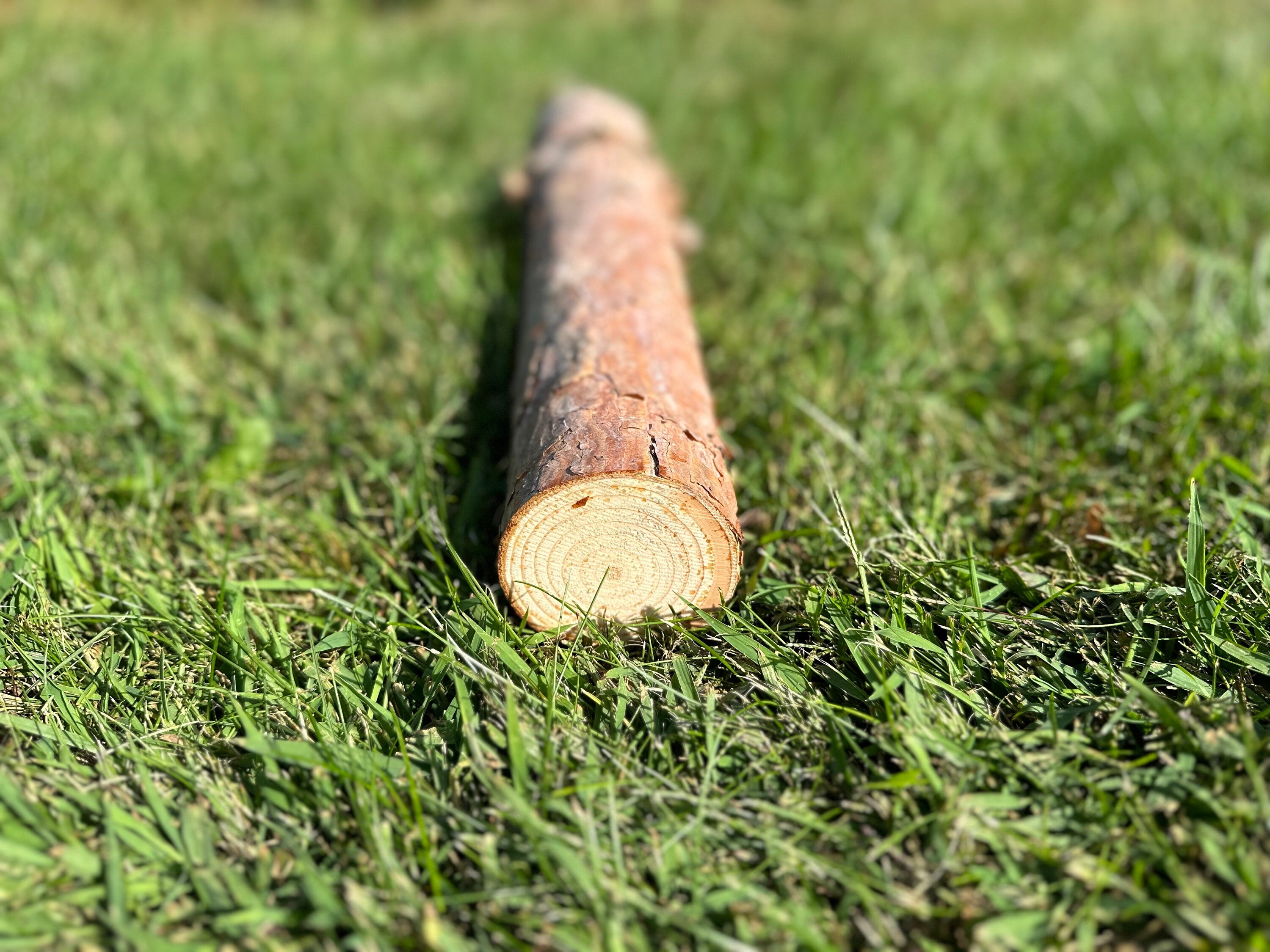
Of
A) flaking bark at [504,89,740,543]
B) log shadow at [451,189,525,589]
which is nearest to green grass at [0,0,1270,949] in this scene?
log shadow at [451,189,525,589]

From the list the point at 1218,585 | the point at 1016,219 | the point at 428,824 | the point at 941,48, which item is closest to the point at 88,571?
the point at 428,824

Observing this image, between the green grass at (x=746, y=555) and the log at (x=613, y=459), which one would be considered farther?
the log at (x=613, y=459)

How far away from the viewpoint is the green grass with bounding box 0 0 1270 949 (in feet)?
4.46

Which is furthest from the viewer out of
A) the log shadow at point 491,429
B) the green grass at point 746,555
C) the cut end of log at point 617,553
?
the log shadow at point 491,429

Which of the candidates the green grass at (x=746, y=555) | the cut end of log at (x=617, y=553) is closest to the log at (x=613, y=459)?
the cut end of log at (x=617, y=553)

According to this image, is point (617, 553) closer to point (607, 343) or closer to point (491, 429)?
point (607, 343)

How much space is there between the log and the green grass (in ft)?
0.34

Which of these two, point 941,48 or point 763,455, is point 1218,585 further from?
point 941,48

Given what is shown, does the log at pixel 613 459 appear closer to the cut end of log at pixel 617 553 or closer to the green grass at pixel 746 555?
the cut end of log at pixel 617 553

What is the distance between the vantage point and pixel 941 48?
15.7 feet

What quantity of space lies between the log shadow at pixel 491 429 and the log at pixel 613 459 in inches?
6.7

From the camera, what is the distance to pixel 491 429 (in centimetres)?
239

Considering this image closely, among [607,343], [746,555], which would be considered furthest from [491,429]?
[746,555]

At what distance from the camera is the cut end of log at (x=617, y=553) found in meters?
1.60
